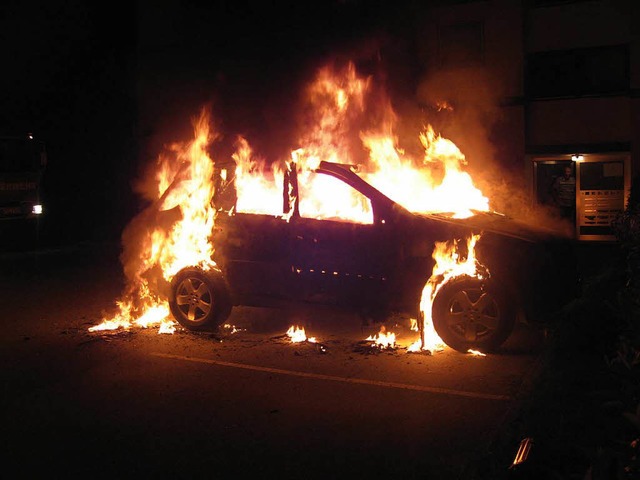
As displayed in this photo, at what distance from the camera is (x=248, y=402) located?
505 cm

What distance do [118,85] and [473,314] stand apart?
19.0m

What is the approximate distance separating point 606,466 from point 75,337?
20.4 feet

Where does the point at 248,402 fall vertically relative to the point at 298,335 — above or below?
below

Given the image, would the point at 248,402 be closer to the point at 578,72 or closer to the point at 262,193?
the point at 262,193

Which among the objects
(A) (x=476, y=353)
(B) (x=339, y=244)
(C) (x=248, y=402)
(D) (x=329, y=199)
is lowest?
(C) (x=248, y=402)

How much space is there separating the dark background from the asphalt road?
35.4 ft

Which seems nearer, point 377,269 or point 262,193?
point 377,269

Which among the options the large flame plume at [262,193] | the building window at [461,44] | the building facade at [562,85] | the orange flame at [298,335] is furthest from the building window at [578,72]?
the orange flame at [298,335]

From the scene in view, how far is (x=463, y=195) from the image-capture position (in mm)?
7988

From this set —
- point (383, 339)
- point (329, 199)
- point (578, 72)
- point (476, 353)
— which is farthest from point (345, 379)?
point (578, 72)

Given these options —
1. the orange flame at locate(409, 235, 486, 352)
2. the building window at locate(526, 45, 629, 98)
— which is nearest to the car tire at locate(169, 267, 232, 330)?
the orange flame at locate(409, 235, 486, 352)

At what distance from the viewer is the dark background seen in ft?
56.3

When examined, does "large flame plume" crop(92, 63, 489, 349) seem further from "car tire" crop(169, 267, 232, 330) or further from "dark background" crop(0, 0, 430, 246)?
"dark background" crop(0, 0, 430, 246)

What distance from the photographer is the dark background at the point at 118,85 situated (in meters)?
17.2
